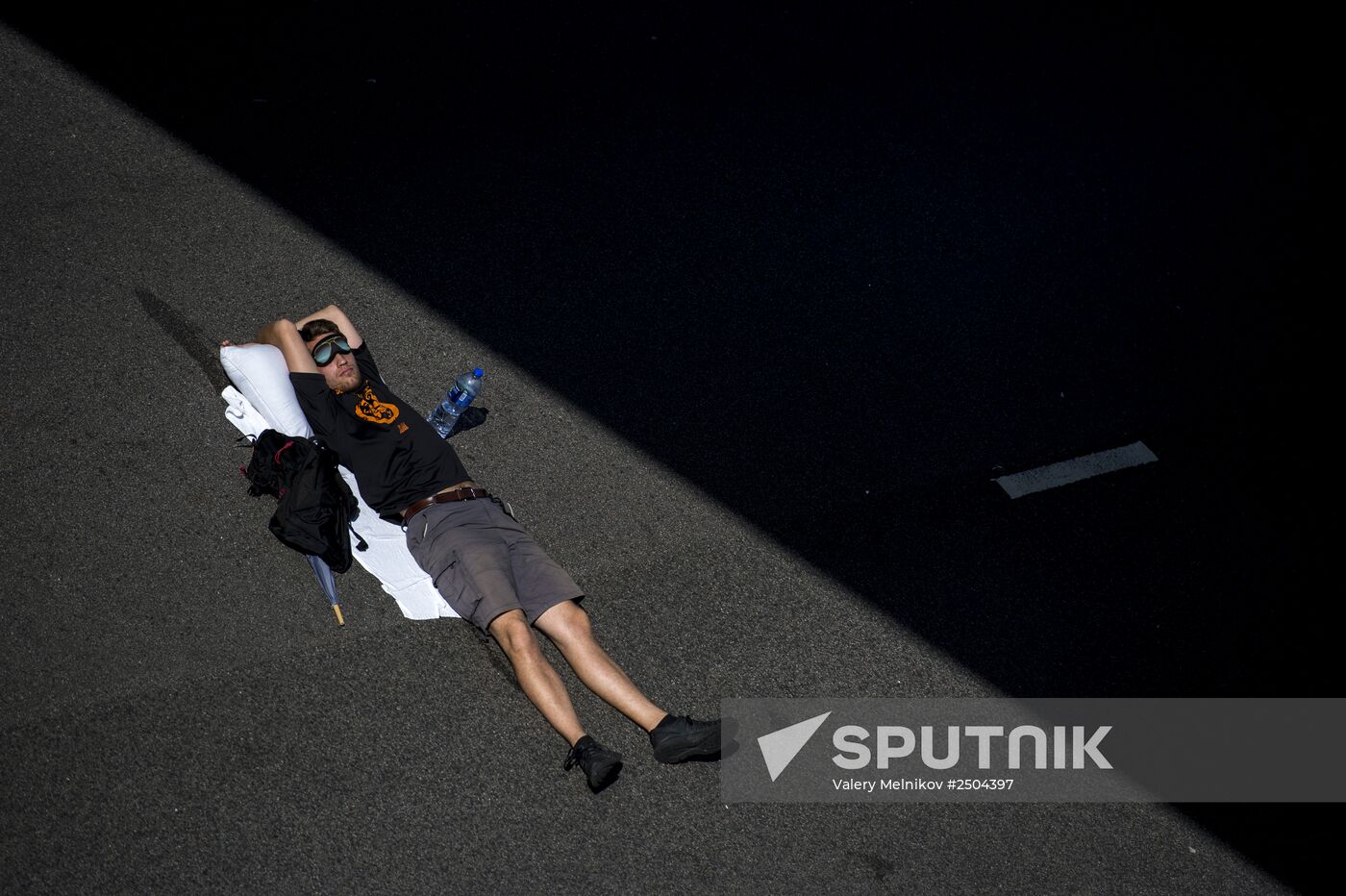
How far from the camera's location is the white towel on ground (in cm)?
523

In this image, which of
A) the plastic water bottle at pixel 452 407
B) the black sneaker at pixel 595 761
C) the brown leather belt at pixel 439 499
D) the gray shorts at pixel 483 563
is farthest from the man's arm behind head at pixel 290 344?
the black sneaker at pixel 595 761

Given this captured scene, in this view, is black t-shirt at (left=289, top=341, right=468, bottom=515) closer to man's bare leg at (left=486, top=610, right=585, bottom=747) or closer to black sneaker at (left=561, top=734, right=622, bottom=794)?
man's bare leg at (left=486, top=610, right=585, bottom=747)

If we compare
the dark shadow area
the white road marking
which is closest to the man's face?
the dark shadow area

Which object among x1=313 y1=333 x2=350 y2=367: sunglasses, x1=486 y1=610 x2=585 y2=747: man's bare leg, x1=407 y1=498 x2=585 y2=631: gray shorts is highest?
x1=313 y1=333 x2=350 y2=367: sunglasses

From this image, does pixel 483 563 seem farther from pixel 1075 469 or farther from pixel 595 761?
pixel 1075 469

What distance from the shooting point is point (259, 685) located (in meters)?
4.92

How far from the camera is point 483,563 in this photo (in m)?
5.06

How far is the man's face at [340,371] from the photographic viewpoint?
5.30 m

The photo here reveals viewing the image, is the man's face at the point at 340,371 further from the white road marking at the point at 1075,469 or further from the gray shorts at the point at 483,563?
the white road marking at the point at 1075,469

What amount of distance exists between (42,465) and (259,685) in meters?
1.66

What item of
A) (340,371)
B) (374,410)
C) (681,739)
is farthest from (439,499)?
(681,739)

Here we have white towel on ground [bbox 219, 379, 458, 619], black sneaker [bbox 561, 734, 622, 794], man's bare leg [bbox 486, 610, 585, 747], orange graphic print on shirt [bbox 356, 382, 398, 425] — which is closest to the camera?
black sneaker [bbox 561, 734, 622, 794]

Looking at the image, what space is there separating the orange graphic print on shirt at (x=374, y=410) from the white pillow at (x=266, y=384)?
0.29m

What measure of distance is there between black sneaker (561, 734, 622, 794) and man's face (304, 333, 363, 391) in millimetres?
A: 2148
